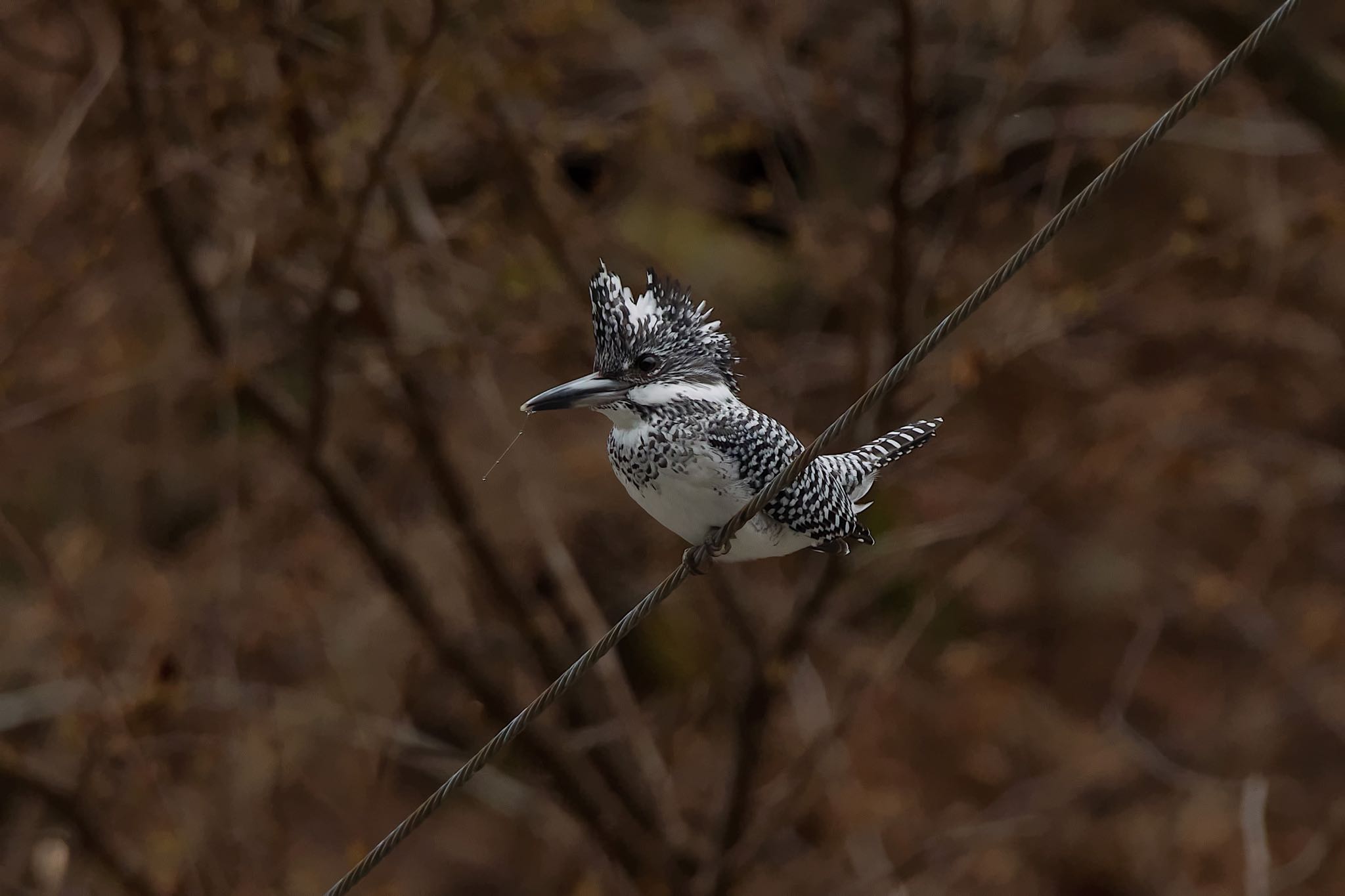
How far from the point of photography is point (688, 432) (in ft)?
9.32

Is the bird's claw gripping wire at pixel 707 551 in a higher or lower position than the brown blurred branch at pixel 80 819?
higher

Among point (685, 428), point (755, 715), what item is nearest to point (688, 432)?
point (685, 428)

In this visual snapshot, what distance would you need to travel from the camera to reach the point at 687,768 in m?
7.88

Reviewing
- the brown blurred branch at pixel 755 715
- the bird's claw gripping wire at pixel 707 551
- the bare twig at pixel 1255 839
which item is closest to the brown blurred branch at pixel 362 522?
the brown blurred branch at pixel 755 715

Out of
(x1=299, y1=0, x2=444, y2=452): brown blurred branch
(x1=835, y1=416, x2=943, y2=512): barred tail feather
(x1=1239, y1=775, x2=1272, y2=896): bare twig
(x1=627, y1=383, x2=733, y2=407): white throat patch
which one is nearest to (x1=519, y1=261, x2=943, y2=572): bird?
(x1=627, y1=383, x2=733, y2=407): white throat patch

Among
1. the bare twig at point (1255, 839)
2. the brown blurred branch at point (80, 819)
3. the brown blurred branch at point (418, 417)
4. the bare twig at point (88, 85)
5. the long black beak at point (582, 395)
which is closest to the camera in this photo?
the long black beak at point (582, 395)

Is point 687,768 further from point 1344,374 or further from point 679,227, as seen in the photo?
point 1344,374

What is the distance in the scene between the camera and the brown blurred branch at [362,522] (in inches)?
183

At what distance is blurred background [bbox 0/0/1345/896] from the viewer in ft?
16.0

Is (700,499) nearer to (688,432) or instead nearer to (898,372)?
(688,432)

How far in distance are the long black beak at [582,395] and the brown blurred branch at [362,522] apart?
2.17 metres

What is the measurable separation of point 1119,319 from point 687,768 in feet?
11.2

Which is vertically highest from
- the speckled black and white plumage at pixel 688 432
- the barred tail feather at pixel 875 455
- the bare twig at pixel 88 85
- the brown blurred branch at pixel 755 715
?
the bare twig at pixel 88 85

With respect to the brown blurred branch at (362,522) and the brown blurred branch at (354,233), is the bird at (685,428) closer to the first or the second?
the brown blurred branch at (354,233)
